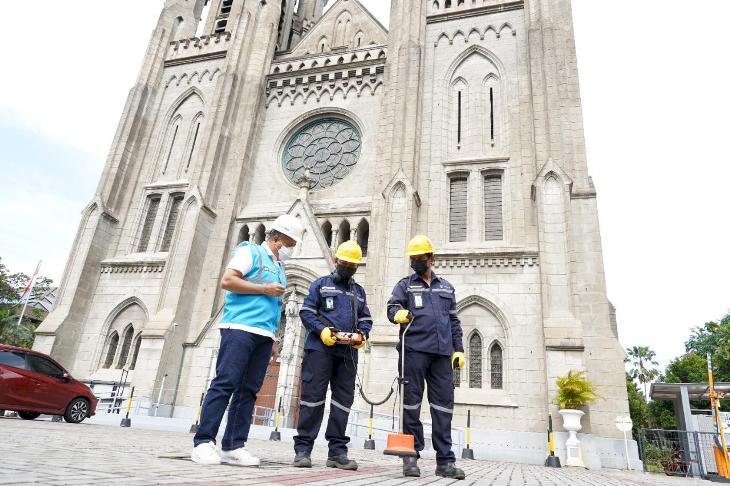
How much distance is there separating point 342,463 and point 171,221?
57.2 ft

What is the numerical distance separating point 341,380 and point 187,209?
14465mm

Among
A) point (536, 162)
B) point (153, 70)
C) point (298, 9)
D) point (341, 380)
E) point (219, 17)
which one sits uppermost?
point (298, 9)

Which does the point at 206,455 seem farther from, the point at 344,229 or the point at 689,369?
the point at 689,369

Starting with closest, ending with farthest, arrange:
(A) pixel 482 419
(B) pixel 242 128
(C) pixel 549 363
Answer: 1. (C) pixel 549 363
2. (A) pixel 482 419
3. (B) pixel 242 128

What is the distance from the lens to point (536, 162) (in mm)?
14664

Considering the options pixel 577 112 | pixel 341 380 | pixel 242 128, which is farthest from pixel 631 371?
pixel 341 380

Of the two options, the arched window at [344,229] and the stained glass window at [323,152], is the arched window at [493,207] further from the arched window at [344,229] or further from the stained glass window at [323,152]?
the stained glass window at [323,152]

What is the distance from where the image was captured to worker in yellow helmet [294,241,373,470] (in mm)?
4176

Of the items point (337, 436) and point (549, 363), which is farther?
point (549, 363)

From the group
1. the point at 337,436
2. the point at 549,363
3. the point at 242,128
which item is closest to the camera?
the point at 337,436

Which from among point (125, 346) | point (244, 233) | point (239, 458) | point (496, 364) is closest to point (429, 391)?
point (239, 458)

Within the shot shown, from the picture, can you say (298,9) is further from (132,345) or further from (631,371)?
(631,371)

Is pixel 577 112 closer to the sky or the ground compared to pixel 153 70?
closer to the ground

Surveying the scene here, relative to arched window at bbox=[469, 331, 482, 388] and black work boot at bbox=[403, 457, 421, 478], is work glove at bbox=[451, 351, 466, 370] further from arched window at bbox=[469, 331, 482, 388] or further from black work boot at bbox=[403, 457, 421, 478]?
arched window at bbox=[469, 331, 482, 388]
